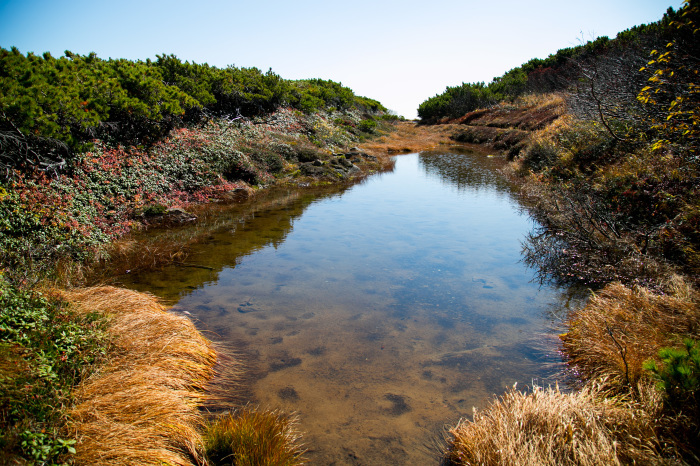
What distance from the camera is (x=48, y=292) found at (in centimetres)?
462

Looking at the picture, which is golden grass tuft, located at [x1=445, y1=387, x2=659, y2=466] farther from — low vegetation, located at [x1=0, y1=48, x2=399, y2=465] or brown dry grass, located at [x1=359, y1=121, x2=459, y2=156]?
brown dry grass, located at [x1=359, y1=121, x2=459, y2=156]

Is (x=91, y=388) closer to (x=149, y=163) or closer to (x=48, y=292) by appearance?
(x=48, y=292)

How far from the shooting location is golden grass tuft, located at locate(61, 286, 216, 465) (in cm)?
287

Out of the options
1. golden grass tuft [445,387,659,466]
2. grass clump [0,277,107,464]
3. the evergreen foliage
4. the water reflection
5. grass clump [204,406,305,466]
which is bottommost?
grass clump [204,406,305,466]

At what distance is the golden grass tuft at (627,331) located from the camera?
3.83m

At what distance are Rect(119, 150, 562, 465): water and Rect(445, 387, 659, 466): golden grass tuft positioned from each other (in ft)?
1.84

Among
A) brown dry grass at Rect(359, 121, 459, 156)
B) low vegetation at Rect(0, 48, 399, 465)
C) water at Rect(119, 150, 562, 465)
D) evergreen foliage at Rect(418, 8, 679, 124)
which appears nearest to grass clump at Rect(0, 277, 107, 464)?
low vegetation at Rect(0, 48, 399, 465)

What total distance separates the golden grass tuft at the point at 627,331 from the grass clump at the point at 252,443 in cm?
323

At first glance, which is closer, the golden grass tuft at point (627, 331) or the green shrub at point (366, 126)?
the golden grass tuft at point (627, 331)

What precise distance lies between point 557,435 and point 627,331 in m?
2.13

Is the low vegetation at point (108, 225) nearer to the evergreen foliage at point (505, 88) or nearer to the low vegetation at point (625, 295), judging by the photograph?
the low vegetation at point (625, 295)

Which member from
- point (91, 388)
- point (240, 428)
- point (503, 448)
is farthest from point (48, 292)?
point (503, 448)

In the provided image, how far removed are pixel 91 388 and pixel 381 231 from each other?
826 centimetres

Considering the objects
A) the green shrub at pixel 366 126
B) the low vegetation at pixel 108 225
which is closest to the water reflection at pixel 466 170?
the low vegetation at pixel 108 225
